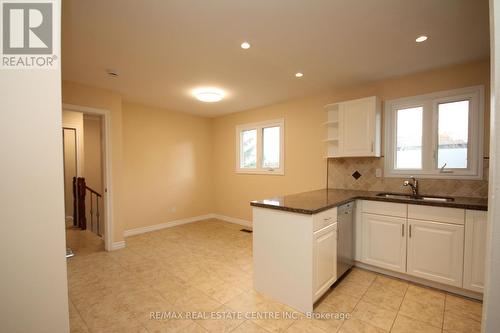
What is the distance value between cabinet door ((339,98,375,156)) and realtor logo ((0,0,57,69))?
313cm

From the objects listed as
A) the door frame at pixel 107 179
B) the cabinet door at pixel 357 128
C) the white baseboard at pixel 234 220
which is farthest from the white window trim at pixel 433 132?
the door frame at pixel 107 179

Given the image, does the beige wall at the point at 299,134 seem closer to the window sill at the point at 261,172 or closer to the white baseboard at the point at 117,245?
the window sill at the point at 261,172

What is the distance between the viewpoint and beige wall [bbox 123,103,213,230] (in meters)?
4.20

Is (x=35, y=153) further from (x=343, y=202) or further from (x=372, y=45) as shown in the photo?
(x=372, y=45)

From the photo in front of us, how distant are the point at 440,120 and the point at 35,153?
12.2ft

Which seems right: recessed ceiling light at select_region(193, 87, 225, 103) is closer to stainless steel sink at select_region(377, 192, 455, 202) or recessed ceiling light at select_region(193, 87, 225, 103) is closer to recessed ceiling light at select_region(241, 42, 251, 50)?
recessed ceiling light at select_region(241, 42, 251, 50)

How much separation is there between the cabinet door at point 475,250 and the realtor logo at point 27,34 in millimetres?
3270

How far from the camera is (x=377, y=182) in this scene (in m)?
3.15

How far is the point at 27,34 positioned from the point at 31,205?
2.04 ft

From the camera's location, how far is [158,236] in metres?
4.13

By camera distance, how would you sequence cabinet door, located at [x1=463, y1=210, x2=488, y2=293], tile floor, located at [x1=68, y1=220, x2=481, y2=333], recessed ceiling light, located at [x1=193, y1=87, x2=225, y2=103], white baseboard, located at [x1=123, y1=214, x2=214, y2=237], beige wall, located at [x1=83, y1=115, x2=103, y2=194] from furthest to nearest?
beige wall, located at [x1=83, y1=115, x2=103, y2=194]
white baseboard, located at [x1=123, y1=214, x2=214, y2=237]
recessed ceiling light, located at [x1=193, y1=87, x2=225, y2=103]
cabinet door, located at [x1=463, y1=210, x2=488, y2=293]
tile floor, located at [x1=68, y1=220, x2=481, y2=333]

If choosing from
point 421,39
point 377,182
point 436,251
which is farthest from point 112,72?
point 436,251

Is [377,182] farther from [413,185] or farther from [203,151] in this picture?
[203,151]

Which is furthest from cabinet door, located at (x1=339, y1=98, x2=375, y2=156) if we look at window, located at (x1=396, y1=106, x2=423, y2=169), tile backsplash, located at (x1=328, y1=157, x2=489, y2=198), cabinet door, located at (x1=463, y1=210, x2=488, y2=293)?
cabinet door, located at (x1=463, y1=210, x2=488, y2=293)
